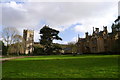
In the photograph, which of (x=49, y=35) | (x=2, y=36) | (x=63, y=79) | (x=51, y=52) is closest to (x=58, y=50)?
(x=51, y=52)

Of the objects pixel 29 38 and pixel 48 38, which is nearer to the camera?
pixel 48 38

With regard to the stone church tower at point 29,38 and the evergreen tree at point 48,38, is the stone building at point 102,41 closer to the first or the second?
the evergreen tree at point 48,38

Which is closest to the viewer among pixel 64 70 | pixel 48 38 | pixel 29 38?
pixel 64 70

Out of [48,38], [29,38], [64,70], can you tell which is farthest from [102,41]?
[64,70]

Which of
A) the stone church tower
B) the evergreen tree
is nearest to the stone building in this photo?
the evergreen tree

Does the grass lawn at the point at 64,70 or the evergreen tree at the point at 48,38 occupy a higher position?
the evergreen tree at the point at 48,38

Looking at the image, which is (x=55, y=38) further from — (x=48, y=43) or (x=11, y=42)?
(x=11, y=42)

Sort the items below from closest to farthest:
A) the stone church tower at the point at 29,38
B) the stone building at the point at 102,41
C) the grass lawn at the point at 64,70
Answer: the grass lawn at the point at 64,70 < the stone building at the point at 102,41 < the stone church tower at the point at 29,38

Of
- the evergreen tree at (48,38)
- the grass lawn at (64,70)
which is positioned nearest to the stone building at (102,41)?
the evergreen tree at (48,38)

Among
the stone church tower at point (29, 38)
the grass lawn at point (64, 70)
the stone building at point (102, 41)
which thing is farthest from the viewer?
the stone church tower at point (29, 38)

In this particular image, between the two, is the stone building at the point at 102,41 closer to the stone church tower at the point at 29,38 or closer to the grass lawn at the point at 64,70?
the stone church tower at the point at 29,38

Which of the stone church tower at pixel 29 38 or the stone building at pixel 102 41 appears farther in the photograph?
the stone church tower at pixel 29 38

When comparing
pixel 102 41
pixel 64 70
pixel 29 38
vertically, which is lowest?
pixel 64 70

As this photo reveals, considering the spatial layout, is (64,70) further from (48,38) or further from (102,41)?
(102,41)
